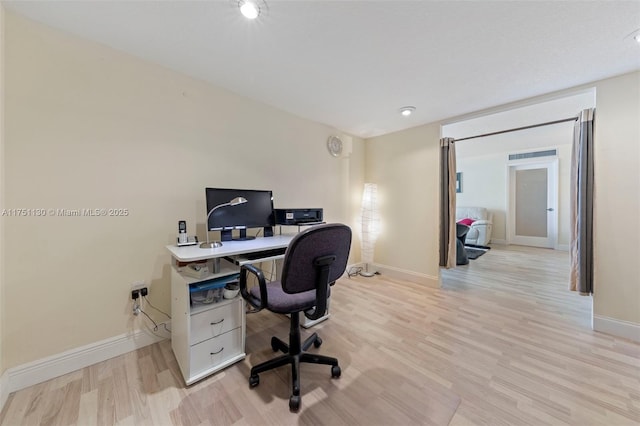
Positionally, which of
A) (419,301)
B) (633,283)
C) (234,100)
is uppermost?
(234,100)

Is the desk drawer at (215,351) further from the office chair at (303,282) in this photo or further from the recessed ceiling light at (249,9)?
the recessed ceiling light at (249,9)

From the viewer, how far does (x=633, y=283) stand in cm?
191

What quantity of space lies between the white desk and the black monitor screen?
1.09 ft

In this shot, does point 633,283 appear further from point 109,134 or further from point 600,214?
point 109,134

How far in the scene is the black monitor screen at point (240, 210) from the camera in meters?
1.90

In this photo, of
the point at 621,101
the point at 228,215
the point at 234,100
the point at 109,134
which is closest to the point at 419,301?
the point at 228,215

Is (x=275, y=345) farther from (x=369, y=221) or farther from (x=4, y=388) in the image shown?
(x=369, y=221)

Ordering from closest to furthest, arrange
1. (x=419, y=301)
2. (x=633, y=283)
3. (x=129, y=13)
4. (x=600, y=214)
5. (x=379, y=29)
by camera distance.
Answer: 1. (x=129, y=13)
2. (x=379, y=29)
3. (x=633, y=283)
4. (x=600, y=214)
5. (x=419, y=301)

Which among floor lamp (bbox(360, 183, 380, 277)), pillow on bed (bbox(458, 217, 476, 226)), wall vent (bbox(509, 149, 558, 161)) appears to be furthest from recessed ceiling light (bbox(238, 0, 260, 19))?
wall vent (bbox(509, 149, 558, 161))

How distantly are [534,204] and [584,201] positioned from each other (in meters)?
4.53

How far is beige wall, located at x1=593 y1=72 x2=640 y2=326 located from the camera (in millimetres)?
1891

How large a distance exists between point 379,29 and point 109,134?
201 cm

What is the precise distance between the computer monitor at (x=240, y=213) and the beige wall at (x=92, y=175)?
256mm

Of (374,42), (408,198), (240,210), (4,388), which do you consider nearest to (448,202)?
(408,198)
